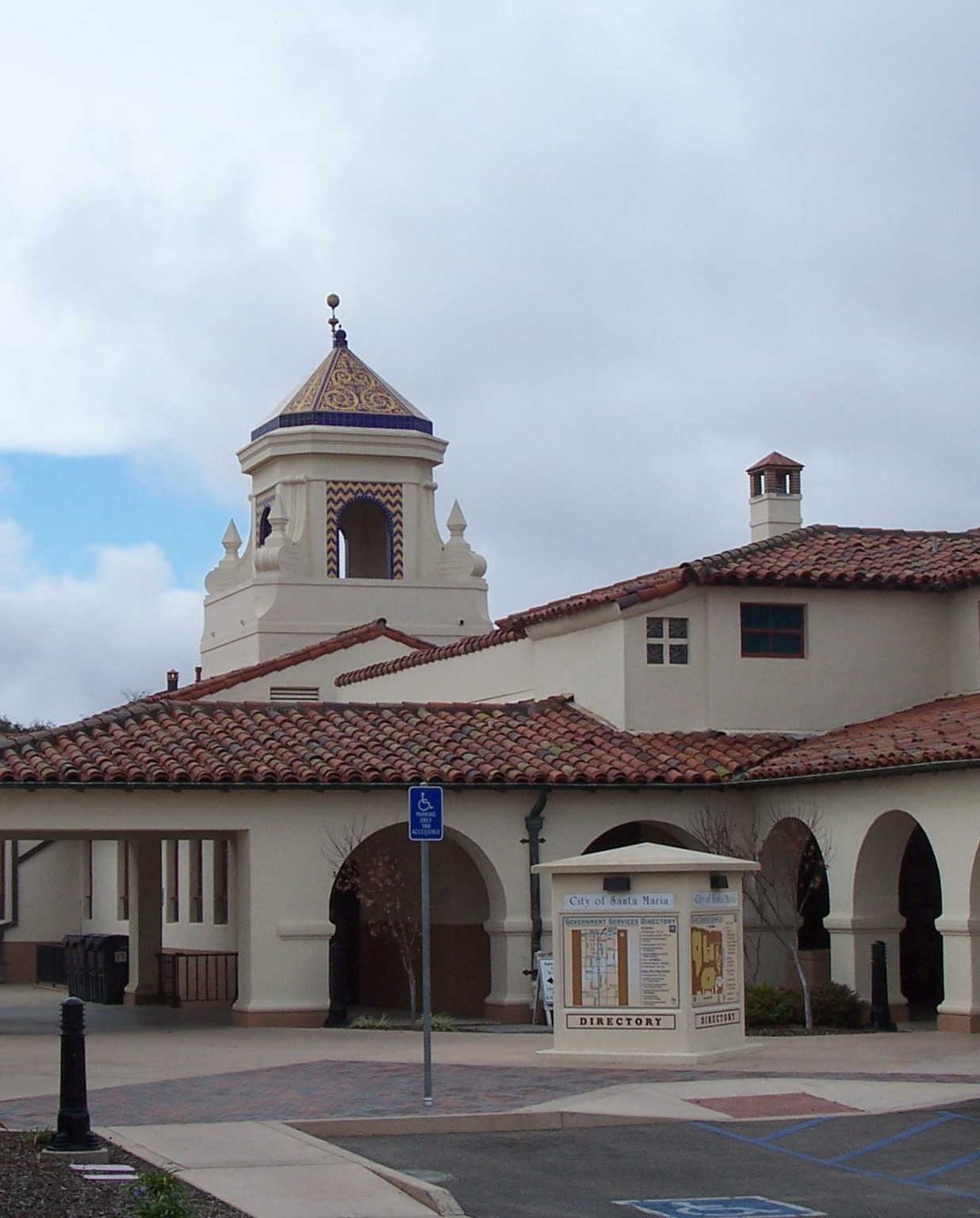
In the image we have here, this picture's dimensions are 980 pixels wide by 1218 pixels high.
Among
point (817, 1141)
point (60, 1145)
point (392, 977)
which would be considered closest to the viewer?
point (60, 1145)

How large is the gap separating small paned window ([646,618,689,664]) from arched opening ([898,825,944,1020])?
3.97 m

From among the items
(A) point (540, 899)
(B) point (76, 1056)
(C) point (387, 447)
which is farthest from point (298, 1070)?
(C) point (387, 447)

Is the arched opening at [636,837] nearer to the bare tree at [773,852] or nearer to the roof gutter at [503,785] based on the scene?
the bare tree at [773,852]

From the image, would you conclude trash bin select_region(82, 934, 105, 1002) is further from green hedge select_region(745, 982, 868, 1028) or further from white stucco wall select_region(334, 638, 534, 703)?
green hedge select_region(745, 982, 868, 1028)

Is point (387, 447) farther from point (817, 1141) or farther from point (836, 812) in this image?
point (817, 1141)

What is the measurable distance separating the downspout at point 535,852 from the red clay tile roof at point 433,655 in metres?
6.06

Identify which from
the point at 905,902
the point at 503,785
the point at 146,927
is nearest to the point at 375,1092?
the point at 503,785

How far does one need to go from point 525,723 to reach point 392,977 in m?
4.67

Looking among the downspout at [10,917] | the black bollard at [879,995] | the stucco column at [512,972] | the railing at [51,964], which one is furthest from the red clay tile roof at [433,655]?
the downspout at [10,917]

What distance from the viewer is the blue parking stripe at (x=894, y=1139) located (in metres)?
14.0

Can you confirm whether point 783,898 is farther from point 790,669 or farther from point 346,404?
point 346,404

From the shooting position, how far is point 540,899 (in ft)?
87.6

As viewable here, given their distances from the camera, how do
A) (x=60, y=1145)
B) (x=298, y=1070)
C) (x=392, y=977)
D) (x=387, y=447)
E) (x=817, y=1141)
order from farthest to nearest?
1. (x=387, y=447)
2. (x=392, y=977)
3. (x=298, y=1070)
4. (x=817, y=1141)
5. (x=60, y=1145)

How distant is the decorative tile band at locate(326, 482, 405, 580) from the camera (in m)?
41.9
